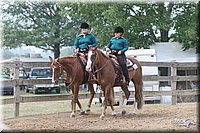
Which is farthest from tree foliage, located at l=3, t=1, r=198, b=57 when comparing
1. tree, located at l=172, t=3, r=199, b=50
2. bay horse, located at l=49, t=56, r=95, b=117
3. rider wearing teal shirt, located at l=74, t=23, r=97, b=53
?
bay horse, located at l=49, t=56, r=95, b=117

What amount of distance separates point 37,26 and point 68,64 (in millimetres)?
25263

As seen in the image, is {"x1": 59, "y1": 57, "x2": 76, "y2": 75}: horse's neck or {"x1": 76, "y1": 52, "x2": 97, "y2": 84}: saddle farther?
{"x1": 76, "y1": 52, "x2": 97, "y2": 84}: saddle

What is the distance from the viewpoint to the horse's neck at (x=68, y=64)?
858 centimetres

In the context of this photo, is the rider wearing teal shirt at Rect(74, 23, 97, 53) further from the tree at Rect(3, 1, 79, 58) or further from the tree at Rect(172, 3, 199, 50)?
the tree at Rect(3, 1, 79, 58)

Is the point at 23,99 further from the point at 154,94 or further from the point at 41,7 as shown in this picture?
the point at 41,7

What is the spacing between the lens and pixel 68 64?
8633 mm

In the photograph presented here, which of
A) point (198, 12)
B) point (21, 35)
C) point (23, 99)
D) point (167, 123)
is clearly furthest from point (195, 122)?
point (21, 35)

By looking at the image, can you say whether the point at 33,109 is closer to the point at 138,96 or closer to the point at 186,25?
the point at 138,96

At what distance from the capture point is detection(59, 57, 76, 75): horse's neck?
8.58 meters

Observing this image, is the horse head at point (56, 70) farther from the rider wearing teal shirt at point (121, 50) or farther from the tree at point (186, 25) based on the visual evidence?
the tree at point (186, 25)

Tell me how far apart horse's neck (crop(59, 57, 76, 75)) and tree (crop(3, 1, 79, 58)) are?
2325 cm

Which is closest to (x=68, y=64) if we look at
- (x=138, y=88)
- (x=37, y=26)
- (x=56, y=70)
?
(x=56, y=70)

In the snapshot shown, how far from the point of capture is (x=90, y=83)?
9.36 metres

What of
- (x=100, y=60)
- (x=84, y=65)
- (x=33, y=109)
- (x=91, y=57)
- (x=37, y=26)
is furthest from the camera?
(x=37, y=26)
